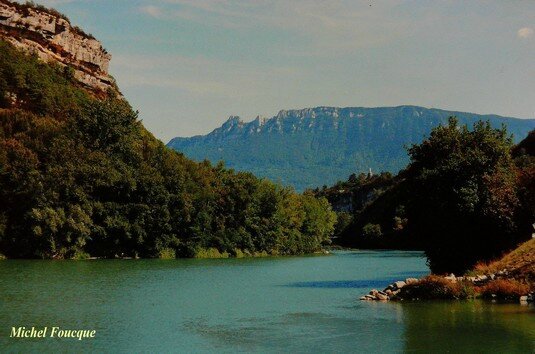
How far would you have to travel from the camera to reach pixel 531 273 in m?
38.9

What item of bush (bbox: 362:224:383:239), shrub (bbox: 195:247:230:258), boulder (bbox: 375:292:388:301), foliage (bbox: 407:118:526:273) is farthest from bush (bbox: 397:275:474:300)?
bush (bbox: 362:224:383:239)

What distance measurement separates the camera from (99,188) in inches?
3782

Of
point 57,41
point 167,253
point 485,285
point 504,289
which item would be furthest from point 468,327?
point 57,41

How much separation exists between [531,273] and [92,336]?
24658mm

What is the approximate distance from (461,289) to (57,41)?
105822mm

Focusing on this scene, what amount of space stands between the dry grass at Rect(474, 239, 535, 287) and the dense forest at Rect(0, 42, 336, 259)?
5890cm

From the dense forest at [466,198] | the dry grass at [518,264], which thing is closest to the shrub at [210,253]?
the dense forest at [466,198]

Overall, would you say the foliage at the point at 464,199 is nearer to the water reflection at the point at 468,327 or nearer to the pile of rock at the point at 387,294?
the pile of rock at the point at 387,294

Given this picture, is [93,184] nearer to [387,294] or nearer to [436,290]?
[387,294]

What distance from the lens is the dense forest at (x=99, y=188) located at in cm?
8756

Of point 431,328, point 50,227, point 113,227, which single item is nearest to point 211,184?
point 113,227

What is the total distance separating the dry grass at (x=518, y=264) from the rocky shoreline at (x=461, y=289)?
1.68 ft

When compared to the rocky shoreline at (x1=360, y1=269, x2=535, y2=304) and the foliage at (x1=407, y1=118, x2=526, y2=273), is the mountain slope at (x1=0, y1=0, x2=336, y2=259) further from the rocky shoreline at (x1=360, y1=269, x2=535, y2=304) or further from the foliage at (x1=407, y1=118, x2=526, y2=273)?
the rocky shoreline at (x1=360, y1=269, x2=535, y2=304)

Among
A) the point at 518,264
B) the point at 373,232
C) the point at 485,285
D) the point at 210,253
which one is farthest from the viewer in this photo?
the point at 373,232
